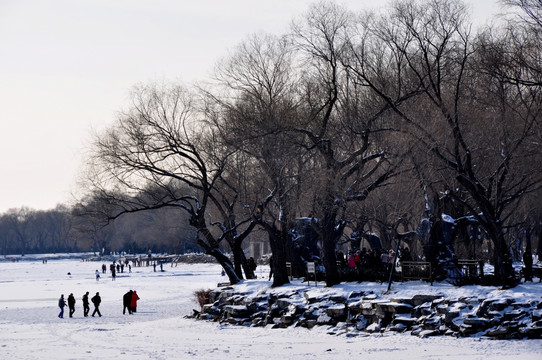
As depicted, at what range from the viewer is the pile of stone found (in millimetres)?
25188

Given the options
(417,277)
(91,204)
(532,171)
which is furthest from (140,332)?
(532,171)

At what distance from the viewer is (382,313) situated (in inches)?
1147

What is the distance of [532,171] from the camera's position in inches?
1251

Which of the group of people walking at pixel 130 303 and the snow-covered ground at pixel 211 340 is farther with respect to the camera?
the group of people walking at pixel 130 303

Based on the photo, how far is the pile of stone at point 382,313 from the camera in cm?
2519

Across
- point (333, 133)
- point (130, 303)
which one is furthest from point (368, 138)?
point (130, 303)

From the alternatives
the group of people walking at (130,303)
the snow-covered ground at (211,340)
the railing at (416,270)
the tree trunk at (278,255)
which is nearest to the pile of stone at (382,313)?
the snow-covered ground at (211,340)

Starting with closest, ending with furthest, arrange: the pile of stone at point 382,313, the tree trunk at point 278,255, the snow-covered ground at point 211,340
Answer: the snow-covered ground at point 211,340
the pile of stone at point 382,313
the tree trunk at point 278,255

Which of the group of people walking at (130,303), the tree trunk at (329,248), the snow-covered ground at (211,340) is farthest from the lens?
the group of people walking at (130,303)

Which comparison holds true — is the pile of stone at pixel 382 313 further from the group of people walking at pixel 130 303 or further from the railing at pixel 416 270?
the group of people walking at pixel 130 303

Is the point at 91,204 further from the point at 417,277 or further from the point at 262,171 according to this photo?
the point at 417,277

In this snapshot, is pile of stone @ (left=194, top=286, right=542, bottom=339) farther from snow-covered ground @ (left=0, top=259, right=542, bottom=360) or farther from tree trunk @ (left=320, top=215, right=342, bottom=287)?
tree trunk @ (left=320, top=215, right=342, bottom=287)

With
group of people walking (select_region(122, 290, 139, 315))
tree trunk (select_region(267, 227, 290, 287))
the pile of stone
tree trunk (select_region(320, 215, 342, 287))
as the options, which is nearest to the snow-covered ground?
group of people walking (select_region(122, 290, 139, 315))

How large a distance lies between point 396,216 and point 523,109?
16.1 m
